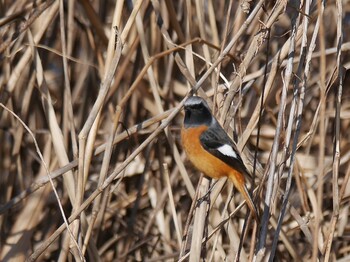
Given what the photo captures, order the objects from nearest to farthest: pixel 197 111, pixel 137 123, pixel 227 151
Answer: pixel 227 151, pixel 197 111, pixel 137 123

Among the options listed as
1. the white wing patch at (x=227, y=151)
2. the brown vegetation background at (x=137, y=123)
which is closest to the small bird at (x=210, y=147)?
the white wing patch at (x=227, y=151)

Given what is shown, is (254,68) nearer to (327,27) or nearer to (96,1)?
(327,27)

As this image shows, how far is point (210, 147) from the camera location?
3094mm

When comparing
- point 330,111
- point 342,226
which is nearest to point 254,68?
point 330,111

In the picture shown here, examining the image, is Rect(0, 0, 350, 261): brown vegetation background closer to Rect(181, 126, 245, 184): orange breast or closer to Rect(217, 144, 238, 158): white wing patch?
Rect(181, 126, 245, 184): orange breast

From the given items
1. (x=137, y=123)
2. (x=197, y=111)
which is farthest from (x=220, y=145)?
(x=137, y=123)

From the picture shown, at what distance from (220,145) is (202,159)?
135mm

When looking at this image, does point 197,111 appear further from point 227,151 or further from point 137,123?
point 137,123

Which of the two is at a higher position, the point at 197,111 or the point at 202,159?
the point at 197,111

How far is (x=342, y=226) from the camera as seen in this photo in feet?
13.2

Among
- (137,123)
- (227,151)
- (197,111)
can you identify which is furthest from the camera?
(137,123)

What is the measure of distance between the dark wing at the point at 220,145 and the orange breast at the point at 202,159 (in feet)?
0.07

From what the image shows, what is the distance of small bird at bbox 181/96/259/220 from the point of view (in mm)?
2873

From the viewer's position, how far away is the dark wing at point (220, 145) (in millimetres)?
2838
